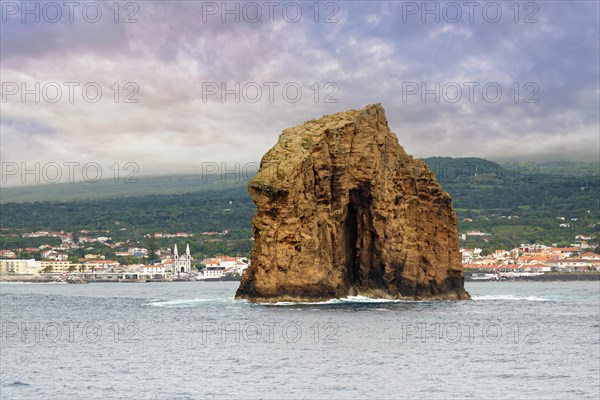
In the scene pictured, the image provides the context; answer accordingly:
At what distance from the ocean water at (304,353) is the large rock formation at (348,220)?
14.7 feet

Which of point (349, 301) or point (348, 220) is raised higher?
point (348, 220)

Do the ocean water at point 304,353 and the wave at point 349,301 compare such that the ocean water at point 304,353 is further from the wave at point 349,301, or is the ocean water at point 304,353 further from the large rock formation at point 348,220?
the large rock formation at point 348,220

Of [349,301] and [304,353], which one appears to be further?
[349,301]

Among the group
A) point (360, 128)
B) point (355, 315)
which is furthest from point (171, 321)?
point (360, 128)

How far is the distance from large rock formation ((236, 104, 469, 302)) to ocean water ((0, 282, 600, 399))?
4466 millimetres

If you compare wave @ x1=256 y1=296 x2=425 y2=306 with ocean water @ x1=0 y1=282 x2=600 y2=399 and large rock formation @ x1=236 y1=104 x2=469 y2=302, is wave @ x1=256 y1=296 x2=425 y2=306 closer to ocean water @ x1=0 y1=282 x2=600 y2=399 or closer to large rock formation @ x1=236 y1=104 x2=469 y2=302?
large rock formation @ x1=236 y1=104 x2=469 y2=302

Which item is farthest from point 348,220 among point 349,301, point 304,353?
point 304,353

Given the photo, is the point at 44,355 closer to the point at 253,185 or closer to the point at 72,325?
the point at 72,325

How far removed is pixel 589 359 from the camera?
58.8m

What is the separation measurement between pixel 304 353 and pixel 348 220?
4999cm

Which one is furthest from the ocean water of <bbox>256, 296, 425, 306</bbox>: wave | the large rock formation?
the large rock formation

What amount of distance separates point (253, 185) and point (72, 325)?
22.5 metres

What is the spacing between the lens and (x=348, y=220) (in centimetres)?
10938

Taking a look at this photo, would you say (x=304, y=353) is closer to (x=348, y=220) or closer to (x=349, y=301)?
(x=349, y=301)
